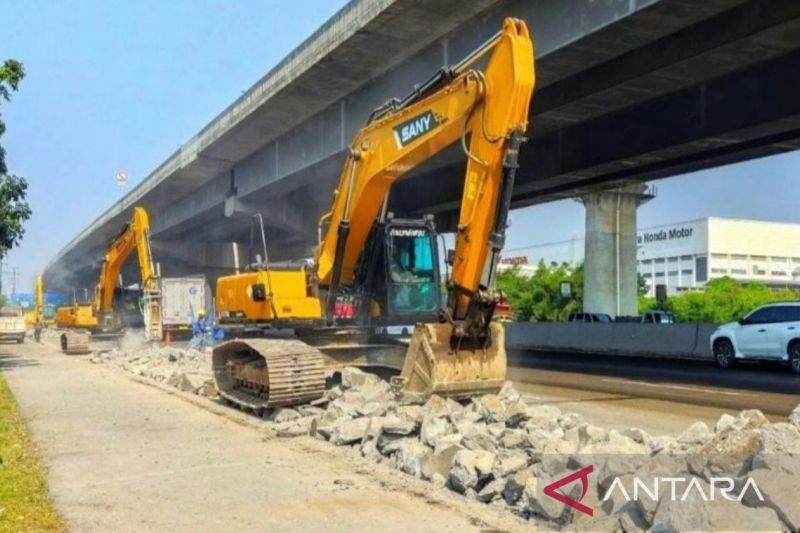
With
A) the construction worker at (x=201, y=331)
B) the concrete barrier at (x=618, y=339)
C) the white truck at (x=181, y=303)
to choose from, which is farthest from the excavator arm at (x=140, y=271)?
the concrete barrier at (x=618, y=339)

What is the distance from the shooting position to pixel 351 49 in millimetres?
17969

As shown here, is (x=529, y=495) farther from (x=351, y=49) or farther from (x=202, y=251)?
(x=202, y=251)

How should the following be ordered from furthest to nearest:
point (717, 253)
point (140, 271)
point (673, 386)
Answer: point (717, 253) < point (140, 271) < point (673, 386)

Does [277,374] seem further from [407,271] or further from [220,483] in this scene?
[220,483]

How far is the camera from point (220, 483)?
7633 mm

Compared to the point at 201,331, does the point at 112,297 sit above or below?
above

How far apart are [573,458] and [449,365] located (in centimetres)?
397

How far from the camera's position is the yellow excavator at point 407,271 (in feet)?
33.4

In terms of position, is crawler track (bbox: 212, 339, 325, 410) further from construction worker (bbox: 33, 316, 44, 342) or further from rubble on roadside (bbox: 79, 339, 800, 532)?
construction worker (bbox: 33, 316, 44, 342)

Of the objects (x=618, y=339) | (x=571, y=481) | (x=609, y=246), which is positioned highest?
(x=609, y=246)

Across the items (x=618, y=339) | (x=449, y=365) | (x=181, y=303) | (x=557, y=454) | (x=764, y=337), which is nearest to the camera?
(x=557, y=454)

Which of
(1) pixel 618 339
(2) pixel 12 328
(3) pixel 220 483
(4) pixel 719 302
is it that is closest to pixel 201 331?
(1) pixel 618 339

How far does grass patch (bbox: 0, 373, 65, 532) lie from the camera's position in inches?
250

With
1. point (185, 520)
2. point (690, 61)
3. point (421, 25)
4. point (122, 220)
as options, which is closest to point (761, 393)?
point (690, 61)
